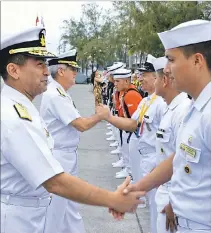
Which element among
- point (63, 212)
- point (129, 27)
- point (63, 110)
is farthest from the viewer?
point (129, 27)

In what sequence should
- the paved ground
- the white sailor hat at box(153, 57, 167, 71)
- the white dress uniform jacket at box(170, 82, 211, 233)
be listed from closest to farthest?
the white dress uniform jacket at box(170, 82, 211, 233) < the white sailor hat at box(153, 57, 167, 71) < the paved ground

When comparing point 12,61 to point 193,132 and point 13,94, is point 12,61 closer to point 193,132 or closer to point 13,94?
point 13,94

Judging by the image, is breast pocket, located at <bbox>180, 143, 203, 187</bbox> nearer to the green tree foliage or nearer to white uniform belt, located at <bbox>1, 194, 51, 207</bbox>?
white uniform belt, located at <bbox>1, 194, 51, 207</bbox>

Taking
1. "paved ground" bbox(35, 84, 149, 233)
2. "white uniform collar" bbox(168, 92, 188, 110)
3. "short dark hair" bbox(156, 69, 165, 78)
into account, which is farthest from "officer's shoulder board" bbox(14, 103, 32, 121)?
"paved ground" bbox(35, 84, 149, 233)

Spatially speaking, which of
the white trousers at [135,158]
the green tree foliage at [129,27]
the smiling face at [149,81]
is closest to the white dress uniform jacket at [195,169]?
the smiling face at [149,81]

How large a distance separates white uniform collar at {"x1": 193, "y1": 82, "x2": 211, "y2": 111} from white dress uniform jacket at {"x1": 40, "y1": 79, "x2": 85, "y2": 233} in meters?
1.93

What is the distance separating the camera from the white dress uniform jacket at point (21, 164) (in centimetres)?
198

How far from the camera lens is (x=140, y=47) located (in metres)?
23.7

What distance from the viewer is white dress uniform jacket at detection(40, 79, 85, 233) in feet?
13.0

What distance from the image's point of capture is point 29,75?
239 cm

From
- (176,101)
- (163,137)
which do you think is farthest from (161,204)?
(176,101)

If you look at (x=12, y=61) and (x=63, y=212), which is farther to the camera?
(x=63, y=212)

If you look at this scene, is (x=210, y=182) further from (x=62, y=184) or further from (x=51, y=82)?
(x=51, y=82)

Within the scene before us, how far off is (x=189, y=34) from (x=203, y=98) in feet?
1.11
